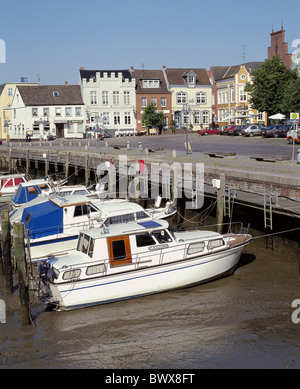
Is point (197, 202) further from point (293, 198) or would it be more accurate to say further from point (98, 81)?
point (98, 81)

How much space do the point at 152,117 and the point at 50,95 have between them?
16985 mm

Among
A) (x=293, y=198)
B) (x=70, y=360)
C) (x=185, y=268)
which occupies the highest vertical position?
(x=293, y=198)

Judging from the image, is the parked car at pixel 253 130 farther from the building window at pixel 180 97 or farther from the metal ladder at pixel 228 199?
the metal ladder at pixel 228 199

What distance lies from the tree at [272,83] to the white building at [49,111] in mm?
29979

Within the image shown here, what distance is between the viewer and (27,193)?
1102 inches

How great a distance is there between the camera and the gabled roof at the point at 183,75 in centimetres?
8548

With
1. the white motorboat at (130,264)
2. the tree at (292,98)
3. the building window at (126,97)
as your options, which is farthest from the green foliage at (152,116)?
the white motorboat at (130,264)

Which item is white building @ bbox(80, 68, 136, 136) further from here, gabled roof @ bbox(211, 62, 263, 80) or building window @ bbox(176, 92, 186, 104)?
gabled roof @ bbox(211, 62, 263, 80)

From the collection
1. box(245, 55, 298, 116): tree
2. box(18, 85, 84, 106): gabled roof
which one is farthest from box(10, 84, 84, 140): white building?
box(245, 55, 298, 116): tree

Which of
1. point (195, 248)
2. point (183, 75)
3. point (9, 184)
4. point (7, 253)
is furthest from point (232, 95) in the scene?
point (7, 253)

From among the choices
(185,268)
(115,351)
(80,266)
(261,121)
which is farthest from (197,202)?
(261,121)

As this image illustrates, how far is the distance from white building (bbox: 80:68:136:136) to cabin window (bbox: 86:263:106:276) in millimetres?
67724

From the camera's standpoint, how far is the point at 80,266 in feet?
48.8

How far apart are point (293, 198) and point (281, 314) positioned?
7051 mm
